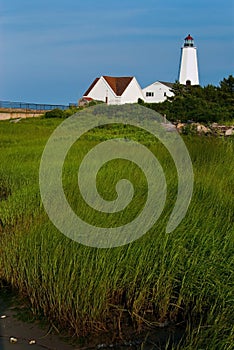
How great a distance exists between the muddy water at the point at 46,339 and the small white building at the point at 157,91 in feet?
106

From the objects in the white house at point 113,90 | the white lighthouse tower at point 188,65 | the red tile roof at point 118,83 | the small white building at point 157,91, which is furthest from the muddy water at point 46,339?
the white lighthouse tower at point 188,65

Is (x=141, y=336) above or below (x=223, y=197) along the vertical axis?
below

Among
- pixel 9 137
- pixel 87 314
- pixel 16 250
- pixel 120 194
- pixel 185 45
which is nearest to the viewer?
pixel 87 314

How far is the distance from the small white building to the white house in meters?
1.29

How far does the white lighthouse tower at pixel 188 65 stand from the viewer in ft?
120

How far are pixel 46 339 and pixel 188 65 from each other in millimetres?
34503

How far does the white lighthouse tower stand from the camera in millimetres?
36656

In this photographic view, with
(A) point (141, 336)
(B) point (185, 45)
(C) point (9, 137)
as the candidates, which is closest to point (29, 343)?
(A) point (141, 336)

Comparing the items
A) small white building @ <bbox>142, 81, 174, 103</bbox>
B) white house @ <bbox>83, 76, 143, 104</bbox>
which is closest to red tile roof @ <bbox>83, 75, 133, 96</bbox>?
white house @ <bbox>83, 76, 143, 104</bbox>

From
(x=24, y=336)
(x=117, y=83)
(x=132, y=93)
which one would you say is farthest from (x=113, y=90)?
(x=24, y=336)

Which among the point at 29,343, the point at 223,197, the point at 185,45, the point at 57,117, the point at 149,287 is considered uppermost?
the point at 185,45

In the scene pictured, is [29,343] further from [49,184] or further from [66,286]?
[49,184]

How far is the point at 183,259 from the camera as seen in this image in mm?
3750

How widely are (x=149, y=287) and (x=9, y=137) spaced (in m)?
9.43
